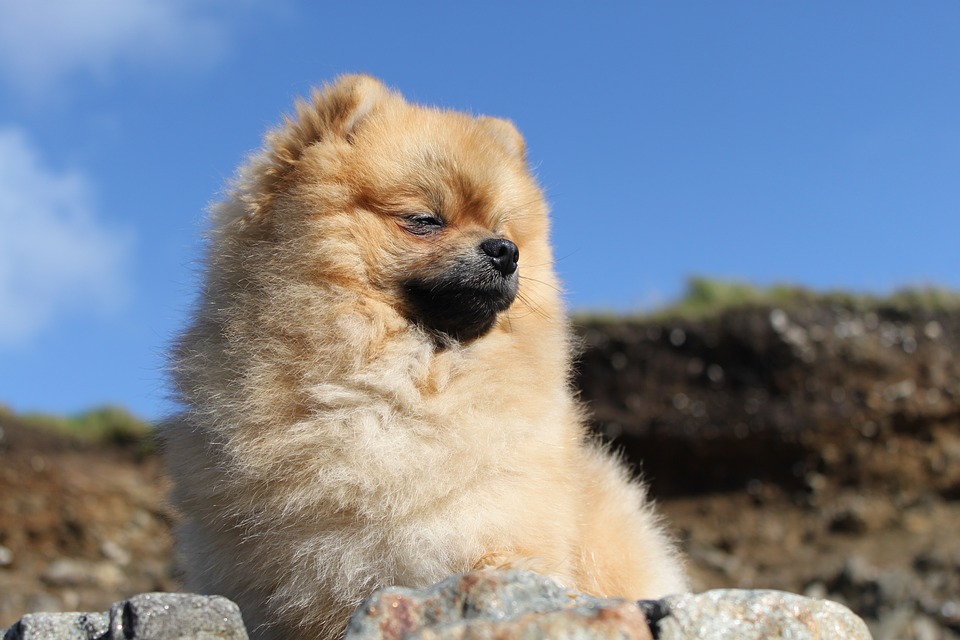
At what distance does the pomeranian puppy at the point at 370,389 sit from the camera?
2.80 metres

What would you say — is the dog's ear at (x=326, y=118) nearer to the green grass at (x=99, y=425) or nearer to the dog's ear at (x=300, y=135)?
the dog's ear at (x=300, y=135)

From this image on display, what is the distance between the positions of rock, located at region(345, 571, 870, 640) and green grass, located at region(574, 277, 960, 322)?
7.83 metres

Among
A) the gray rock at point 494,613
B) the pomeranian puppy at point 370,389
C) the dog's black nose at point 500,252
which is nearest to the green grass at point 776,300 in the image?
the pomeranian puppy at point 370,389

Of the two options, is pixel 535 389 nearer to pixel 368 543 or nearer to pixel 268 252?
pixel 368 543

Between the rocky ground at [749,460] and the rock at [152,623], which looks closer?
the rock at [152,623]

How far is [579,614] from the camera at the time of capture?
6.22 feet

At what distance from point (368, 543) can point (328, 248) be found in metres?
1.06

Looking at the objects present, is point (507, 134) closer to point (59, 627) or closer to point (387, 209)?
point (387, 209)

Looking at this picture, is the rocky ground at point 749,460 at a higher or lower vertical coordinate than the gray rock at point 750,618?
higher

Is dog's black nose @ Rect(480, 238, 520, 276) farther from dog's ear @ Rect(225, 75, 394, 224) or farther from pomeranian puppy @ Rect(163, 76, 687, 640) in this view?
dog's ear @ Rect(225, 75, 394, 224)

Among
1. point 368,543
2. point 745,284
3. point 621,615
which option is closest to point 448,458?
point 368,543

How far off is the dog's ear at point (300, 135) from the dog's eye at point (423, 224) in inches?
17.4

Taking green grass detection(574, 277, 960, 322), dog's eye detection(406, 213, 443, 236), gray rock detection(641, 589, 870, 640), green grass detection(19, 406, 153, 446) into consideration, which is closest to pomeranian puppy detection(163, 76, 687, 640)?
dog's eye detection(406, 213, 443, 236)

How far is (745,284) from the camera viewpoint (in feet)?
34.8
